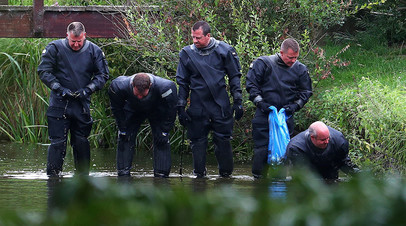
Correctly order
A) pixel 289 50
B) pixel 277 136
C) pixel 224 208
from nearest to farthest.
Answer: pixel 224 208 < pixel 277 136 < pixel 289 50

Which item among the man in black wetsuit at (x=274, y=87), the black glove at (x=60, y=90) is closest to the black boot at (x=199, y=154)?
the man in black wetsuit at (x=274, y=87)

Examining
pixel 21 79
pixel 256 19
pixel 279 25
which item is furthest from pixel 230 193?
pixel 21 79

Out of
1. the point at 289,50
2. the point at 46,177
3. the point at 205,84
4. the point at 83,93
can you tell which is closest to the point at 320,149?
the point at 289,50

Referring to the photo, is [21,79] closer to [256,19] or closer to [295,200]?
[256,19]

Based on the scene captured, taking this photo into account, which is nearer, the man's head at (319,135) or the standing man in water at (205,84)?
the man's head at (319,135)

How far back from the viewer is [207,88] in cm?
1016

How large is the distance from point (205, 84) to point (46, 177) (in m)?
2.27

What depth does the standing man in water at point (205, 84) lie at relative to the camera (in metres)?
10.1

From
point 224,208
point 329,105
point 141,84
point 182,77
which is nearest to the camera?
point 224,208

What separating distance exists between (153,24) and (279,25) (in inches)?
81.0

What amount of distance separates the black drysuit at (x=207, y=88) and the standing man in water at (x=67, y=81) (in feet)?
3.65

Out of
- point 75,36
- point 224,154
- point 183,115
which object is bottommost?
point 224,154

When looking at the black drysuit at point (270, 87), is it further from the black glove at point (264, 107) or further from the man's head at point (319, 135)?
the man's head at point (319, 135)

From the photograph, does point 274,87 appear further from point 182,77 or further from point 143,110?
point 143,110
